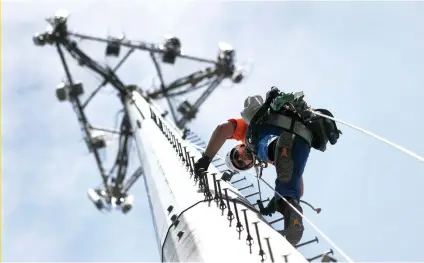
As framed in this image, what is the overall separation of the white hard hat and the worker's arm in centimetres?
45

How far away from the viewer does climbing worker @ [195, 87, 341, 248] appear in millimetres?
7207

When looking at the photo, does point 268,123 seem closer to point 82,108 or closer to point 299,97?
point 299,97

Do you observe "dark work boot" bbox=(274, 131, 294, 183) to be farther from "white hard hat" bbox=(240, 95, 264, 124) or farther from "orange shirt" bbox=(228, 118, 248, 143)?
"orange shirt" bbox=(228, 118, 248, 143)

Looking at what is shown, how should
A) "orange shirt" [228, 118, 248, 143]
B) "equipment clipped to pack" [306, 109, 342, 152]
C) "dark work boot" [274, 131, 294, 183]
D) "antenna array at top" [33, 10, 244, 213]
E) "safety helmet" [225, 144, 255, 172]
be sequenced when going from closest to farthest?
1. "dark work boot" [274, 131, 294, 183]
2. "equipment clipped to pack" [306, 109, 342, 152]
3. "orange shirt" [228, 118, 248, 143]
4. "safety helmet" [225, 144, 255, 172]
5. "antenna array at top" [33, 10, 244, 213]

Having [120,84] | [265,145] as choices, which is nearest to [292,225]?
[265,145]

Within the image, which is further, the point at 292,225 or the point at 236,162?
the point at 236,162

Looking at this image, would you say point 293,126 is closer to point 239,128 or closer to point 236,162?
point 239,128

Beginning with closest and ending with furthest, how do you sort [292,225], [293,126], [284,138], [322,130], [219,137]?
[292,225] → [284,138] → [293,126] → [322,130] → [219,137]

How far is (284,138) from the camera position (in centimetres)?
732

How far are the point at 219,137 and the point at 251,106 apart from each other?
2.04ft

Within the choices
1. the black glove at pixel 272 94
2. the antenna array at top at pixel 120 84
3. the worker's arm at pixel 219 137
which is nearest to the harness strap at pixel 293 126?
the black glove at pixel 272 94

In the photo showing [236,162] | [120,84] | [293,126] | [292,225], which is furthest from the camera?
[120,84]

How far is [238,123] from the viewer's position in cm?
839

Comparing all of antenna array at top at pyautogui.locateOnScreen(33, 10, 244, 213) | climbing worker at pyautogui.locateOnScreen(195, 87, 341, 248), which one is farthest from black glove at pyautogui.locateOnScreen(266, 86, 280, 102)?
antenna array at top at pyautogui.locateOnScreen(33, 10, 244, 213)
